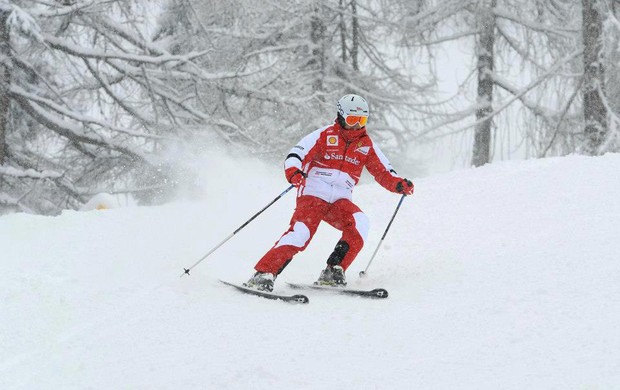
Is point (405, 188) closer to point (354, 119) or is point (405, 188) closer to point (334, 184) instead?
point (334, 184)

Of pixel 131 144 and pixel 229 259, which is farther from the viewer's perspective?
pixel 131 144

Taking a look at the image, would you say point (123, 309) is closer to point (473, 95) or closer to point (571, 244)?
point (571, 244)

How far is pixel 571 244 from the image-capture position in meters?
6.84

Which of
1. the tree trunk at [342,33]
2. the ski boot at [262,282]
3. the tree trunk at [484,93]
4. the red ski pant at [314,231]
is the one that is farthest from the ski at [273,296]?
the tree trunk at [342,33]

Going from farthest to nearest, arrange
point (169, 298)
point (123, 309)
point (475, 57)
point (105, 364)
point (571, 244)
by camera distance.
A: point (475, 57) < point (571, 244) < point (169, 298) < point (123, 309) < point (105, 364)

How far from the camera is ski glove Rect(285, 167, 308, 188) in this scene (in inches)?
252

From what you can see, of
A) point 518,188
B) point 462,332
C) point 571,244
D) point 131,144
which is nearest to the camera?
point 462,332

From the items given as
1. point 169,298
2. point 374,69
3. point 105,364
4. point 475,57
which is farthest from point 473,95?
point 105,364

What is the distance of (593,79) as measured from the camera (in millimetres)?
14398

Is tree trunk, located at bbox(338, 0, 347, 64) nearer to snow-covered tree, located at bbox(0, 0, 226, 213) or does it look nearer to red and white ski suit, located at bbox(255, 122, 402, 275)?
snow-covered tree, located at bbox(0, 0, 226, 213)

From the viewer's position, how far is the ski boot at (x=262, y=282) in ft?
20.6

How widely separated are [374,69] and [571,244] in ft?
44.5

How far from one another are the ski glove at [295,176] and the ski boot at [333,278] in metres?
0.79

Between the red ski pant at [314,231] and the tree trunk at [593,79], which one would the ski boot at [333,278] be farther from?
the tree trunk at [593,79]
